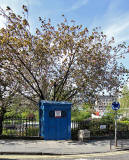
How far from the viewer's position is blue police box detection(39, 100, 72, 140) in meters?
9.91

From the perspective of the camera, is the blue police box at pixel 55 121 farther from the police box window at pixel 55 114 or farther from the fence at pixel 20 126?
the fence at pixel 20 126

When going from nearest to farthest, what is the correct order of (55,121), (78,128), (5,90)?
1. (55,121)
2. (78,128)
3. (5,90)

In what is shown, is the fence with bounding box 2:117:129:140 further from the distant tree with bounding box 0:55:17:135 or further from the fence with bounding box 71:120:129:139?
the distant tree with bounding box 0:55:17:135

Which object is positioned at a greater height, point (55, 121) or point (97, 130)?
point (55, 121)

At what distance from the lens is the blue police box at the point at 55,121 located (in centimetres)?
991

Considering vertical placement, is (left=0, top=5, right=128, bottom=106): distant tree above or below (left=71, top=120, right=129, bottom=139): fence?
above

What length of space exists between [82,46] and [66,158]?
7.20m

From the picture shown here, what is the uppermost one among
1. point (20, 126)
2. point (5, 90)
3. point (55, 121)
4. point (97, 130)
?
point (5, 90)

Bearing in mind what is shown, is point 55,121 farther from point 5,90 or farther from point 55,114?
point 5,90

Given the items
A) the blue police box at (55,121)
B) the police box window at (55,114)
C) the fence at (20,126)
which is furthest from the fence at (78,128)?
the police box window at (55,114)

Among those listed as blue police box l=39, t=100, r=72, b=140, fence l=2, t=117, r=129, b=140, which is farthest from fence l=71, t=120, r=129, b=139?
blue police box l=39, t=100, r=72, b=140

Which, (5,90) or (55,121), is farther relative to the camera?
(5,90)

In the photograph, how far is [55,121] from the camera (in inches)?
395

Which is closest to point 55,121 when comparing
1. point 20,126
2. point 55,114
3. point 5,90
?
point 55,114
